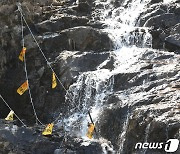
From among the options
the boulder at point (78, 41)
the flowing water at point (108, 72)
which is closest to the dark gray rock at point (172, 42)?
the flowing water at point (108, 72)

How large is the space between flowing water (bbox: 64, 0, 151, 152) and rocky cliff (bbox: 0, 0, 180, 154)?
6cm

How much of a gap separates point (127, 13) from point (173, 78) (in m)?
12.6

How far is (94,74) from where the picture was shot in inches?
827

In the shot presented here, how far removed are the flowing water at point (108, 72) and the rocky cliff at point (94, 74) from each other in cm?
6

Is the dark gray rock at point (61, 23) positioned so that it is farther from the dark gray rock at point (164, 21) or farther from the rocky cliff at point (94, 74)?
the dark gray rock at point (164, 21)

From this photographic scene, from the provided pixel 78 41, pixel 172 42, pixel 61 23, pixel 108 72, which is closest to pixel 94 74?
pixel 108 72

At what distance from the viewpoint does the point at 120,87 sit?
1897cm

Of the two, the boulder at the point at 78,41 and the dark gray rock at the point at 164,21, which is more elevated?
the dark gray rock at the point at 164,21

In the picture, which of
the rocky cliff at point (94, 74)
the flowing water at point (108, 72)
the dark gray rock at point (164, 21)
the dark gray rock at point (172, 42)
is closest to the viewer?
the rocky cliff at point (94, 74)

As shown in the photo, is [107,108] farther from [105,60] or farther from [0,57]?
[0,57]

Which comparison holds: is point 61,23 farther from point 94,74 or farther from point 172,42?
point 172,42

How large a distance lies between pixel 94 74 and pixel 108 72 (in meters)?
0.81

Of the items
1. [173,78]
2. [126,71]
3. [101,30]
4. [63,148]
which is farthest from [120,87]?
[101,30]

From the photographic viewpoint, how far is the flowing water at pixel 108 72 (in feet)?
64.7
